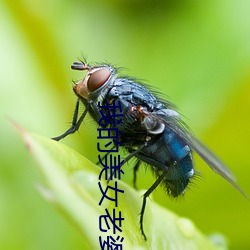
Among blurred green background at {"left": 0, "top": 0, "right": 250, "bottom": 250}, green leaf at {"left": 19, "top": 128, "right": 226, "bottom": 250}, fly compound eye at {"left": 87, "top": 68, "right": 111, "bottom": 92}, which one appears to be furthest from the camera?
blurred green background at {"left": 0, "top": 0, "right": 250, "bottom": 250}

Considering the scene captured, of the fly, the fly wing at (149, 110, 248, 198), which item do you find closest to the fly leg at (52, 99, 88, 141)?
the fly

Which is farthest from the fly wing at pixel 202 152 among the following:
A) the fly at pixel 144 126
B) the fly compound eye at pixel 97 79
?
the fly compound eye at pixel 97 79

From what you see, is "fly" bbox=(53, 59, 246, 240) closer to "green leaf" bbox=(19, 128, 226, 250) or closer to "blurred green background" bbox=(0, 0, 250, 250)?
"green leaf" bbox=(19, 128, 226, 250)

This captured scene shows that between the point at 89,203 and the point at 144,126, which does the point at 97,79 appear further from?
the point at 89,203

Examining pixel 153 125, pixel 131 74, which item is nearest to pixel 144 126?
pixel 153 125

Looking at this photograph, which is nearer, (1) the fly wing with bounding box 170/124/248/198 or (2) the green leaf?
(2) the green leaf

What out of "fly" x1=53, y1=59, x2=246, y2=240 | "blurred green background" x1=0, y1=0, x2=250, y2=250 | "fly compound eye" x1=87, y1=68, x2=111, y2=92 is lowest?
"blurred green background" x1=0, y1=0, x2=250, y2=250

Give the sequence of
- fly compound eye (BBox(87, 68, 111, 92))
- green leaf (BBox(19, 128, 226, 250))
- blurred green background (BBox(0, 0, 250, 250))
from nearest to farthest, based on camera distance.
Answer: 1. green leaf (BBox(19, 128, 226, 250))
2. fly compound eye (BBox(87, 68, 111, 92))
3. blurred green background (BBox(0, 0, 250, 250))

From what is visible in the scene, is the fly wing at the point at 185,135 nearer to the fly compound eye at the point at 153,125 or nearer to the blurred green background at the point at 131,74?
the fly compound eye at the point at 153,125
